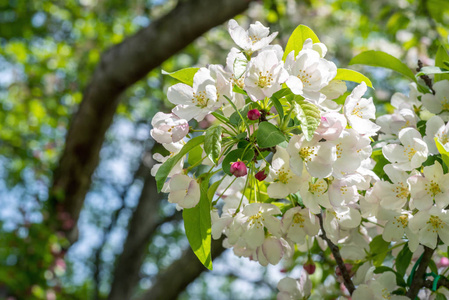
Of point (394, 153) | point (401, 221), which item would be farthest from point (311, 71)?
point (401, 221)

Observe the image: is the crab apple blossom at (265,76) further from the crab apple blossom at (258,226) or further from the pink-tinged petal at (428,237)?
the pink-tinged petal at (428,237)

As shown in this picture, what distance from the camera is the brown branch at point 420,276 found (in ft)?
3.18

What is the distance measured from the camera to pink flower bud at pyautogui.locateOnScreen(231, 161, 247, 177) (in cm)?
77

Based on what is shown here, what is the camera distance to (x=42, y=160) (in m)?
5.23

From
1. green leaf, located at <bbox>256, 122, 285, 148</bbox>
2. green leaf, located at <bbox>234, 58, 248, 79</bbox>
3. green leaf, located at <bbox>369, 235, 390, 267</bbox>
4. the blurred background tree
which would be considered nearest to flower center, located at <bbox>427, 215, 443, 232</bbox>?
green leaf, located at <bbox>369, 235, 390, 267</bbox>

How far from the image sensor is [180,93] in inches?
34.2

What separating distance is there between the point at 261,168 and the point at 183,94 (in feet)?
0.67

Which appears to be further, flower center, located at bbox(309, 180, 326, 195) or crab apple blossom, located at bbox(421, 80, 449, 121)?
crab apple blossom, located at bbox(421, 80, 449, 121)

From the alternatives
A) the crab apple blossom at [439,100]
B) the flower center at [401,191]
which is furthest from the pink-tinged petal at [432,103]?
the flower center at [401,191]

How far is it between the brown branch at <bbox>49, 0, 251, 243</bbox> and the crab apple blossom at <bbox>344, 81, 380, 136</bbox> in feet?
6.85

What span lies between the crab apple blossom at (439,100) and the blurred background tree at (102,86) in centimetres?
144

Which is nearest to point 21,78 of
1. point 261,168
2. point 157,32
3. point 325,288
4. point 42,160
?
point 42,160

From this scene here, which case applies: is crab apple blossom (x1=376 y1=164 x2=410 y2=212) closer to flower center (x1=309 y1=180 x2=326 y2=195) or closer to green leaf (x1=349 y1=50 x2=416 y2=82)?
flower center (x1=309 y1=180 x2=326 y2=195)

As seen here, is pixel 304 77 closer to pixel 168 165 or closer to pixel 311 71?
pixel 311 71
